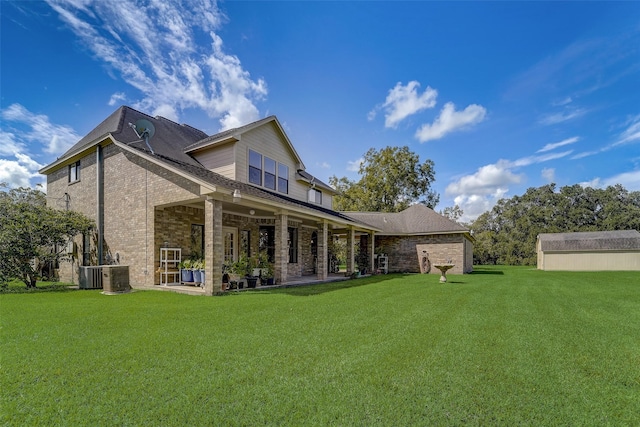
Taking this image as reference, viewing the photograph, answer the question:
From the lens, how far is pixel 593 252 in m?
25.9

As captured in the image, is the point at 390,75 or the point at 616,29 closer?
the point at 616,29

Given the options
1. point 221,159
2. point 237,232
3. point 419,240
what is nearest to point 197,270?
point 237,232

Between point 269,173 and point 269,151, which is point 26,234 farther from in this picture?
point 269,151

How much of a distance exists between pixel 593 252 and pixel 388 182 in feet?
64.1

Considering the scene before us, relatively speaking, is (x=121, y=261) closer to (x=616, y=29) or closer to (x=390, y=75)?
(x=390, y=75)

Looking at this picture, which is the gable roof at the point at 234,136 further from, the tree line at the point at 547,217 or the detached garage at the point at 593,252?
the tree line at the point at 547,217

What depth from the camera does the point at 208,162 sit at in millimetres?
12562

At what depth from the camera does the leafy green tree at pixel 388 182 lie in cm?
3550

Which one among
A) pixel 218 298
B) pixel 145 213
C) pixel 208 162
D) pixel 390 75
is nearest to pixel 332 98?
pixel 390 75

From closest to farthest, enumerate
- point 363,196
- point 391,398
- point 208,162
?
point 391,398
point 208,162
point 363,196

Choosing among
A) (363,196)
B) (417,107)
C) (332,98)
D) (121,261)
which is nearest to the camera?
(121,261)

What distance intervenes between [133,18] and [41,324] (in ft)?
30.7

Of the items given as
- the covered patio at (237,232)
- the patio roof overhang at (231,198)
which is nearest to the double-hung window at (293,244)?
the covered patio at (237,232)

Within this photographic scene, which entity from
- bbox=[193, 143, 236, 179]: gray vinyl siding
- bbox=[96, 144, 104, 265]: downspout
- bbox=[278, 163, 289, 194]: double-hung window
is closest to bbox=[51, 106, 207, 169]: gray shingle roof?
bbox=[193, 143, 236, 179]: gray vinyl siding
